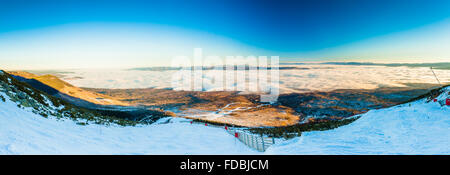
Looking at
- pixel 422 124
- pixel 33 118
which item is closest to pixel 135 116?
pixel 33 118

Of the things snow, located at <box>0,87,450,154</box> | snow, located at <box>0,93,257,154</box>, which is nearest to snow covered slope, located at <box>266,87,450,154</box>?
snow, located at <box>0,87,450,154</box>

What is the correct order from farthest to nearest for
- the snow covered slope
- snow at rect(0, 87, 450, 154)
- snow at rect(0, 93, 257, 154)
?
the snow covered slope
snow at rect(0, 87, 450, 154)
snow at rect(0, 93, 257, 154)

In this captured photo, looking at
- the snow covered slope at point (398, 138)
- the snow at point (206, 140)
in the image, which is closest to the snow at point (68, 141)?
the snow at point (206, 140)

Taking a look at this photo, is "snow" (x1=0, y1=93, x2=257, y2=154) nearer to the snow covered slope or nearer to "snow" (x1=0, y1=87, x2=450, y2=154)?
"snow" (x1=0, y1=87, x2=450, y2=154)

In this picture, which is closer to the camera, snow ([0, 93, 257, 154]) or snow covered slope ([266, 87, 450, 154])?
snow ([0, 93, 257, 154])

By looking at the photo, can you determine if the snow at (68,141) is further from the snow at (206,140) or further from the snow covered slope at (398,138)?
the snow covered slope at (398,138)

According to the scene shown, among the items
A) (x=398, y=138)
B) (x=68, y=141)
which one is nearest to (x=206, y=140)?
(x=68, y=141)

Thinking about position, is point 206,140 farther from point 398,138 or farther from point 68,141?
point 398,138
